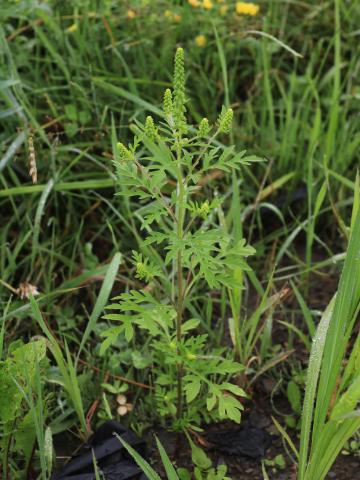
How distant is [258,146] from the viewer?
2.46 m

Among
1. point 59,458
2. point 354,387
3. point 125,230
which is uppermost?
point 354,387

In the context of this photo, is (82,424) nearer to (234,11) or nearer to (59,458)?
(59,458)

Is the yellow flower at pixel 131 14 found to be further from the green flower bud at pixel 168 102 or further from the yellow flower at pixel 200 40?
the green flower bud at pixel 168 102

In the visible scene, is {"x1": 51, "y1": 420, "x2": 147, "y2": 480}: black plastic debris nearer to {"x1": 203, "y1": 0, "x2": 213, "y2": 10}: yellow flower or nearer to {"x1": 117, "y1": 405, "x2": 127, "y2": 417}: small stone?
{"x1": 117, "y1": 405, "x2": 127, "y2": 417}: small stone

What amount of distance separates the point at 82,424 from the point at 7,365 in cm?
29

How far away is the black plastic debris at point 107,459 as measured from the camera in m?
1.53

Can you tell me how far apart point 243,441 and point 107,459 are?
0.36 m

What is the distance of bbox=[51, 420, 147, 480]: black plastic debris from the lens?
5.00 feet

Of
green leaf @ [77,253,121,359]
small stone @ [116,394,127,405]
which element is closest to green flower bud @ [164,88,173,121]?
green leaf @ [77,253,121,359]

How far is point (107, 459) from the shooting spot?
62.2 inches

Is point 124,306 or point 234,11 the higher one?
point 234,11

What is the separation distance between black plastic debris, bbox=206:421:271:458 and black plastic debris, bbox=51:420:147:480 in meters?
0.21

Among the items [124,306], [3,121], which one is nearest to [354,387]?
[124,306]

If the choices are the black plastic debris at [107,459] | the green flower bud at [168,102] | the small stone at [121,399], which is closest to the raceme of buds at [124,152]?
the green flower bud at [168,102]
